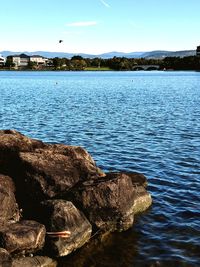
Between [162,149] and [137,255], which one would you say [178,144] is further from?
[137,255]

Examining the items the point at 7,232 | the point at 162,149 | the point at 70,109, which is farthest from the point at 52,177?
the point at 70,109

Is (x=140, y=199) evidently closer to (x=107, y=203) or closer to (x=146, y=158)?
(x=107, y=203)

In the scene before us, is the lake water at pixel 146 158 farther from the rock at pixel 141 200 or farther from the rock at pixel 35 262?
the rock at pixel 35 262

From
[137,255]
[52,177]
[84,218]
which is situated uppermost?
[52,177]

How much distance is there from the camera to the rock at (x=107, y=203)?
19266 mm

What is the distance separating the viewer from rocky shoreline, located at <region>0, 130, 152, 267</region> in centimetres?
1684

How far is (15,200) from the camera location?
773 inches

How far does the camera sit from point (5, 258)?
15227mm

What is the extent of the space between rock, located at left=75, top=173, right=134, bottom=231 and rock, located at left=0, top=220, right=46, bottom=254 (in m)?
2.68

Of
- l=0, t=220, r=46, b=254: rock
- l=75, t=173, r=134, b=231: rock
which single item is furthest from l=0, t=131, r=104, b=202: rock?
l=0, t=220, r=46, b=254: rock

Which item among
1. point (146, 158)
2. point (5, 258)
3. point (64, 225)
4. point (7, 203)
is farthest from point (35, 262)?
point (146, 158)

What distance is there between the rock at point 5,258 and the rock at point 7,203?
2.45 metres

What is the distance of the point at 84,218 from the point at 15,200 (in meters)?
3.44

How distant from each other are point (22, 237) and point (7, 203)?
2.52m
